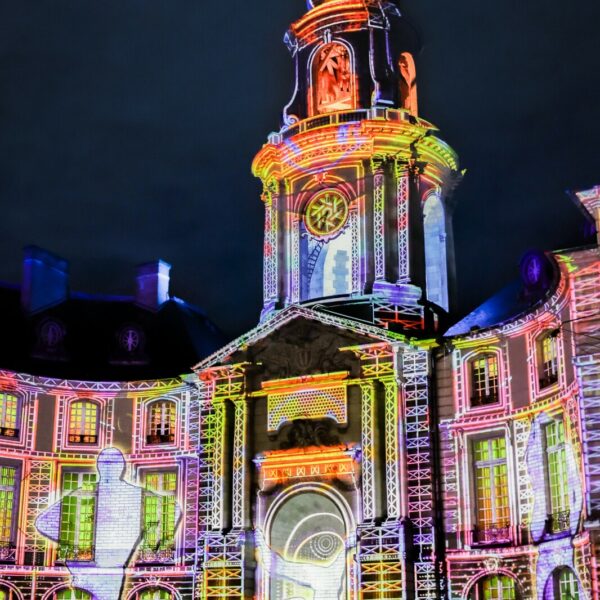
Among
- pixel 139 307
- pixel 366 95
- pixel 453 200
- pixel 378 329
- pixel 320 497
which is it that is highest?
pixel 366 95

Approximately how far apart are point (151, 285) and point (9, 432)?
988cm

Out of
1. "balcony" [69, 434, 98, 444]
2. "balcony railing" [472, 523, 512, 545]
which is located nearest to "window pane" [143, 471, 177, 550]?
"balcony" [69, 434, 98, 444]

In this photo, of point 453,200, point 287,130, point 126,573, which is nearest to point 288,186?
point 287,130

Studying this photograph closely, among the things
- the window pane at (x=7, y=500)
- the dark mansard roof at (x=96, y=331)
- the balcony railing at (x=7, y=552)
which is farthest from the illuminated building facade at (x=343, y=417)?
the dark mansard roof at (x=96, y=331)

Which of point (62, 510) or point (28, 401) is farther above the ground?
point (28, 401)

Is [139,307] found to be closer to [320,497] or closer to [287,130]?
[287,130]

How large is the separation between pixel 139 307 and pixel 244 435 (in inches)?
416

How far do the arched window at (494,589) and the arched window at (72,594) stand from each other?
580 inches

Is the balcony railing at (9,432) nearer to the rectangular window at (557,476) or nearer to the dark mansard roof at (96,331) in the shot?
the dark mansard roof at (96,331)

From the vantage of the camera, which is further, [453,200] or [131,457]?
[453,200]

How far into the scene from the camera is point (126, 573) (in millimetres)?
40500

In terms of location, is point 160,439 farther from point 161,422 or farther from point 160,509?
point 160,509

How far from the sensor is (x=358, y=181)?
42.4 metres

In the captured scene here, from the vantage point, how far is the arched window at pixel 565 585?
31.3 meters
